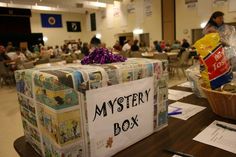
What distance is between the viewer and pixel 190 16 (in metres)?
10.4

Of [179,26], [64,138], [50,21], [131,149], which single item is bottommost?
[131,149]

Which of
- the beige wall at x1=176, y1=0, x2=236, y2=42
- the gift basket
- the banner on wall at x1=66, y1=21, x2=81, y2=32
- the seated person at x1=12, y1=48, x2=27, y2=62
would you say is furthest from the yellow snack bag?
the banner on wall at x1=66, y1=21, x2=81, y2=32

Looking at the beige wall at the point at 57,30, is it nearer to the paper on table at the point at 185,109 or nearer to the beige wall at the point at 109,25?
the beige wall at the point at 109,25

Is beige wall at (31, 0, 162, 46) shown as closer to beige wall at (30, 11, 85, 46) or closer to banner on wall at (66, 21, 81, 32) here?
beige wall at (30, 11, 85, 46)

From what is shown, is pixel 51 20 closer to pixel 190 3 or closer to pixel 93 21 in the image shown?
pixel 93 21

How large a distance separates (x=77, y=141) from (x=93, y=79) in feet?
0.61

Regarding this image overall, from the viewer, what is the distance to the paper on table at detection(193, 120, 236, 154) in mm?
678

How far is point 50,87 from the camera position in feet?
1.72

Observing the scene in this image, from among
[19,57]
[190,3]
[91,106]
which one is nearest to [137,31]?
[190,3]

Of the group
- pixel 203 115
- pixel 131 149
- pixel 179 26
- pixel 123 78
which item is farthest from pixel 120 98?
pixel 179 26

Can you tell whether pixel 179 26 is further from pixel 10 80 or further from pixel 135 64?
pixel 135 64

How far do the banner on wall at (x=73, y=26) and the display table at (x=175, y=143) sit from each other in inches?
639

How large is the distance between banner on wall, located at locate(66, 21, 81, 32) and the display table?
16.2m

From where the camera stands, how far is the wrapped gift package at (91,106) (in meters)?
0.53
